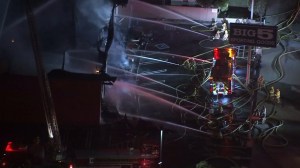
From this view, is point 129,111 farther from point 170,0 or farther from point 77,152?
point 170,0

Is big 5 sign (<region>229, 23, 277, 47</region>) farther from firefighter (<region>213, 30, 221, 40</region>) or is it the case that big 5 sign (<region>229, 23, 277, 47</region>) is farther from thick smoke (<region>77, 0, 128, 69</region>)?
firefighter (<region>213, 30, 221, 40</region>)

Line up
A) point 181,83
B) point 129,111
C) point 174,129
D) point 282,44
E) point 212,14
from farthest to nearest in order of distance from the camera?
point 212,14 → point 282,44 → point 181,83 → point 129,111 → point 174,129

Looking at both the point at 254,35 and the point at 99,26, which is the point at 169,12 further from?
the point at 254,35

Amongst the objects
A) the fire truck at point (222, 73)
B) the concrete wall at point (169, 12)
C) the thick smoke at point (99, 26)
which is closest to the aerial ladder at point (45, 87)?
the fire truck at point (222, 73)

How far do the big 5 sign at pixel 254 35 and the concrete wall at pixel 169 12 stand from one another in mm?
12866

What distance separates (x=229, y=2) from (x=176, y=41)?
234 inches

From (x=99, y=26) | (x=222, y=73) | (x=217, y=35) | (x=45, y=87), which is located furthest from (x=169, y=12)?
(x=45, y=87)

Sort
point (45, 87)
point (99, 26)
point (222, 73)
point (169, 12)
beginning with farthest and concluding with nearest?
point (169, 12)
point (99, 26)
point (222, 73)
point (45, 87)

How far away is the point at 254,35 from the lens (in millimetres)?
16062

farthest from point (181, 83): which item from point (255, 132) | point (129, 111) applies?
point (255, 132)

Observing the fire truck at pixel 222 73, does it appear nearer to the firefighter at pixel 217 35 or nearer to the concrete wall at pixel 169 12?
Answer: the firefighter at pixel 217 35

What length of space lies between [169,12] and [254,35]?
533 inches

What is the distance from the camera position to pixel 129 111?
19781mm

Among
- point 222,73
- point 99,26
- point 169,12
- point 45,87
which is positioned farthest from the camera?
point 169,12
